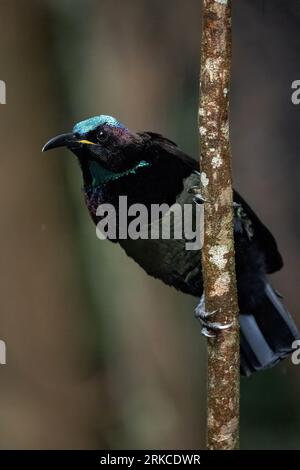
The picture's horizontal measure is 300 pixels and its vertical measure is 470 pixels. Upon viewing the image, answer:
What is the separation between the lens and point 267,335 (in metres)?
4.89

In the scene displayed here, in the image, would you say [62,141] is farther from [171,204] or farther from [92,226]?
[92,226]

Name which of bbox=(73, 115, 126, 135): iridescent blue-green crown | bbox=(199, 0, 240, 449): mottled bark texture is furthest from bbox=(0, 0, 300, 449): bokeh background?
bbox=(199, 0, 240, 449): mottled bark texture

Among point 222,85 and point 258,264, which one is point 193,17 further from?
point 222,85

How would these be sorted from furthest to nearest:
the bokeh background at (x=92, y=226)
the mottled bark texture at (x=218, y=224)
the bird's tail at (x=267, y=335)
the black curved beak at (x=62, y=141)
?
the bokeh background at (x=92, y=226) < the bird's tail at (x=267, y=335) < the black curved beak at (x=62, y=141) < the mottled bark texture at (x=218, y=224)

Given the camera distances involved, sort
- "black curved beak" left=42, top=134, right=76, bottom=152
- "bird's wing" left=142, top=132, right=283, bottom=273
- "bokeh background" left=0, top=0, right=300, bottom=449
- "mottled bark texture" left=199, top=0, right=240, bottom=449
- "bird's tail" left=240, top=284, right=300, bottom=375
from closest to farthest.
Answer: "mottled bark texture" left=199, top=0, right=240, bottom=449 < "black curved beak" left=42, top=134, right=76, bottom=152 < "bird's wing" left=142, top=132, right=283, bottom=273 < "bird's tail" left=240, top=284, right=300, bottom=375 < "bokeh background" left=0, top=0, right=300, bottom=449

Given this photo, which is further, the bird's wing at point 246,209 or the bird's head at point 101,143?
the bird's wing at point 246,209

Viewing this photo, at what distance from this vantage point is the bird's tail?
4.84 meters

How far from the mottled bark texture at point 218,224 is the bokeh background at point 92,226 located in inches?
125

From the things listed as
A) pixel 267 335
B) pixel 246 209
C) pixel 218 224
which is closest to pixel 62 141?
pixel 246 209

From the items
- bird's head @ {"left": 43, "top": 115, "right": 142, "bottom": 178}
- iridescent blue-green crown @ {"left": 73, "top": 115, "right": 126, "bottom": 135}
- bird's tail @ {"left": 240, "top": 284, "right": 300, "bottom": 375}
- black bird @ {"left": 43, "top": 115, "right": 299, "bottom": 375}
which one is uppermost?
iridescent blue-green crown @ {"left": 73, "top": 115, "right": 126, "bottom": 135}

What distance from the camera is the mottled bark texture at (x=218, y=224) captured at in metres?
3.30

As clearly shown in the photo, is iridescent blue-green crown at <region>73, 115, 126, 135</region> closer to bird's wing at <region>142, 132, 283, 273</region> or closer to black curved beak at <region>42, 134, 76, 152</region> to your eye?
black curved beak at <region>42, 134, 76, 152</region>

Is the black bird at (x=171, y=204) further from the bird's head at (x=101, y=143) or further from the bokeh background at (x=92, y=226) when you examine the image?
the bokeh background at (x=92, y=226)

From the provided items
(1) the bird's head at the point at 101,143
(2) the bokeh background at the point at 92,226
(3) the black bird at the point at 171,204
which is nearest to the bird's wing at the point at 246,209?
(3) the black bird at the point at 171,204
